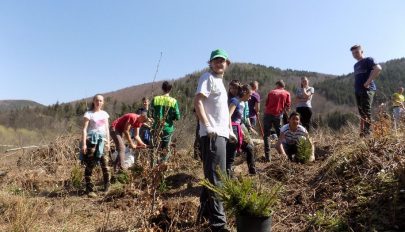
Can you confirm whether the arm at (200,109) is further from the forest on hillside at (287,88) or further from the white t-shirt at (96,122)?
the forest on hillside at (287,88)

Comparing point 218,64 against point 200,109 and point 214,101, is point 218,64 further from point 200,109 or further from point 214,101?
point 200,109

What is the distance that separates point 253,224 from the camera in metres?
3.62

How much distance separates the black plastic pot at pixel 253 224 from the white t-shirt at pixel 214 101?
2.86 feet

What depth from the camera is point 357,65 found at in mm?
7184

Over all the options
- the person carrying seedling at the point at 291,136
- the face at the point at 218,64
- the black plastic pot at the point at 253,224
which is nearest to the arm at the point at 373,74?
the person carrying seedling at the point at 291,136

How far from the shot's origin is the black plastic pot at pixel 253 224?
3619 millimetres

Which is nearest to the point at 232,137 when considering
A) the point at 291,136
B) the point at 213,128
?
the point at 213,128

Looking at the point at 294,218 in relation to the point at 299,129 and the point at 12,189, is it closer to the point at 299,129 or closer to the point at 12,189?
the point at 299,129

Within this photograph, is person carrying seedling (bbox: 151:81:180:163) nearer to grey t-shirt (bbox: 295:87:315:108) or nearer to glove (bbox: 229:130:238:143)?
glove (bbox: 229:130:238:143)

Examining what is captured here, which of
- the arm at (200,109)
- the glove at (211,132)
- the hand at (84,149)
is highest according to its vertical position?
the arm at (200,109)

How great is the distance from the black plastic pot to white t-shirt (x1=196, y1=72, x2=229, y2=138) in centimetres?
87

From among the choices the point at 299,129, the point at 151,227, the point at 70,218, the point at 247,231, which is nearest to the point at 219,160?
the point at 247,231

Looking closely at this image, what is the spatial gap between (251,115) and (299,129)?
2248mm

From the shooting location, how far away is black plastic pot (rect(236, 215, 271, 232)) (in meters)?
3.62
